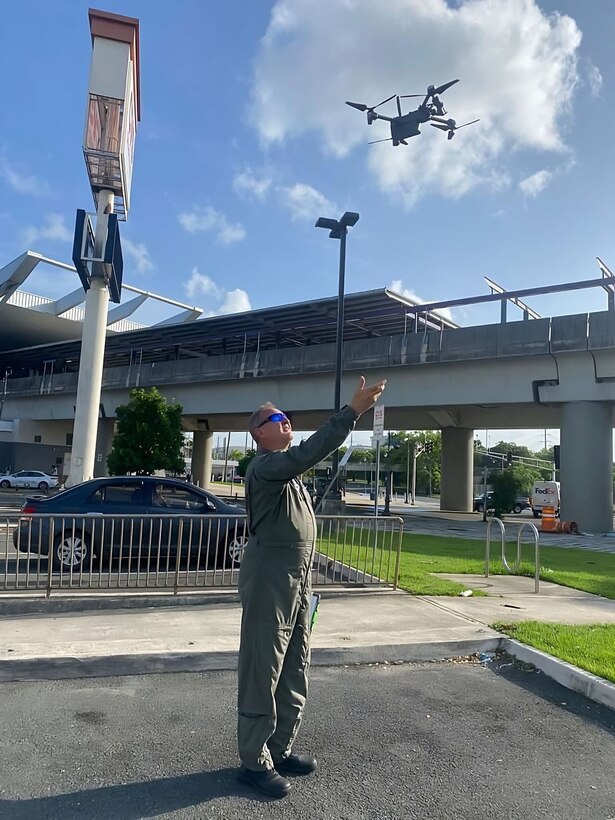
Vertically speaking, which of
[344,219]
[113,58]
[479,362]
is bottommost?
[479,362]

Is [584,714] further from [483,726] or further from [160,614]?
[160,614]

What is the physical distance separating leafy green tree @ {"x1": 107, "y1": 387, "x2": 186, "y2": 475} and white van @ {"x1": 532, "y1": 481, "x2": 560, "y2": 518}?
1774cm

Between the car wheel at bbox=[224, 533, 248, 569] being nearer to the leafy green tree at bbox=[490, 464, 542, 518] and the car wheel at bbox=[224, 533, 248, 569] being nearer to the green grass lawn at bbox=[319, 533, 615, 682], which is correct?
the green grass lawn at bbox=[319, 533, 615, 682]

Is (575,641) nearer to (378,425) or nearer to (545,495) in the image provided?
(378,425)

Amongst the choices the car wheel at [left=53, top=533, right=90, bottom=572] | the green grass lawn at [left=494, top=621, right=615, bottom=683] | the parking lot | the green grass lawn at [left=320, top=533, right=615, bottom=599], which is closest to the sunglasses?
the parking lot

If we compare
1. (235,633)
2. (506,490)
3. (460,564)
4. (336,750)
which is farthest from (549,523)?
(336,750)

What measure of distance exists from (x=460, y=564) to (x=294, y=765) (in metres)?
8.87

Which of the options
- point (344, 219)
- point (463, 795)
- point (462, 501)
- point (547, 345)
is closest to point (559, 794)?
point (463, 795)

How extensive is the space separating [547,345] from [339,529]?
1611cm

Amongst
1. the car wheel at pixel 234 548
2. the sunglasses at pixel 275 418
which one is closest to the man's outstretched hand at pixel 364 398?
the sunglasses at pixel 275 418

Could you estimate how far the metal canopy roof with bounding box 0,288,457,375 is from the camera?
88.8 feet

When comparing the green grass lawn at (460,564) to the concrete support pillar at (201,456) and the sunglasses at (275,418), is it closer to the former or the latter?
the sunglasses at (275,418)

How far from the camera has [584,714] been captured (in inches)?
173

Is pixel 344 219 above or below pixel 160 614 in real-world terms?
above
